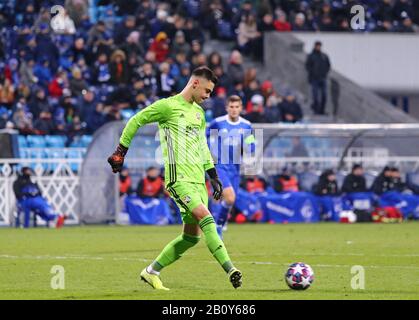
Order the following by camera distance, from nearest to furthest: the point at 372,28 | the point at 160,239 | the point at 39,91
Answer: the point at 160,239
the point at 39,91
the point at 372,28

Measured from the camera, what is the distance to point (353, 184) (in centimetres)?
3000

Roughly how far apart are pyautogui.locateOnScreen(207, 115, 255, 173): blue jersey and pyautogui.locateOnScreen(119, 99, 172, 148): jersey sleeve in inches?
293

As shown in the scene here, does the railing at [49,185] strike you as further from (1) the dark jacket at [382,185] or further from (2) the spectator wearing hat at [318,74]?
(2) the spectator wearing hat at [318,74]

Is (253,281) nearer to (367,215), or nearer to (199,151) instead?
(199,151)

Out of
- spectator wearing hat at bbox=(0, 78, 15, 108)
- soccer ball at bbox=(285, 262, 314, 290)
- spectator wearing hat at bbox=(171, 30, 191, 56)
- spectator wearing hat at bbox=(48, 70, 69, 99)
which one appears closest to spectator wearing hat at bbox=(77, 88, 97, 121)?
spectator wearing hat at bbox=(48, 70, 69, 99)

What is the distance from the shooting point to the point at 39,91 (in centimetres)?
3173

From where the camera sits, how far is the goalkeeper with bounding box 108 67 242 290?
13.1m

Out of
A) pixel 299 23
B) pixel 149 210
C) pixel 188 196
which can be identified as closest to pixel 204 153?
pixel 188 196

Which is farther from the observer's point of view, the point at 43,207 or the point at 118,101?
the point at 118,101

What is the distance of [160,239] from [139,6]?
50.2ft

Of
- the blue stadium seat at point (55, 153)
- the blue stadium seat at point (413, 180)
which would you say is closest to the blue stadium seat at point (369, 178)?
the blue stadium seat at point (413, 180)

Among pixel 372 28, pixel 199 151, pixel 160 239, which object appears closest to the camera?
pixel 199 151

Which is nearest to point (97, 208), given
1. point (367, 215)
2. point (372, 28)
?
point (367, 215)

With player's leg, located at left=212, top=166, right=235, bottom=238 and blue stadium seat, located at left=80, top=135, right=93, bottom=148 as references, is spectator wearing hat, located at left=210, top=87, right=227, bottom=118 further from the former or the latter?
player's leg, located at left=212, top=166, right=235, bottom=238
